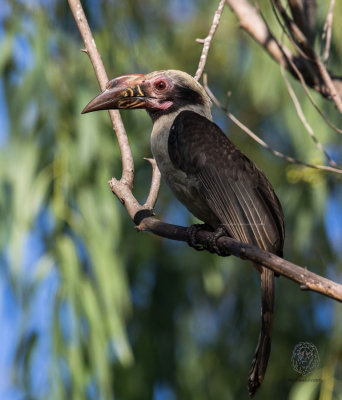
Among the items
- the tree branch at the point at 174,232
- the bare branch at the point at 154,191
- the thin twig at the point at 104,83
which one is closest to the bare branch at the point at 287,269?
the tree branch at the point at 174,232

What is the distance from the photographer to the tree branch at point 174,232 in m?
2.14

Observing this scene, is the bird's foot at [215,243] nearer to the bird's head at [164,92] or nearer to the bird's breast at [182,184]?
the bird's breast at [182,184]

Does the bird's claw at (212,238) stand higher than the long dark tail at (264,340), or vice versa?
the bird's claw at (212,238)

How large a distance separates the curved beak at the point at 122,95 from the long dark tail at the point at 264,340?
1.02 metres

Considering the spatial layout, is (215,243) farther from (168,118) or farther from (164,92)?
(164,92)

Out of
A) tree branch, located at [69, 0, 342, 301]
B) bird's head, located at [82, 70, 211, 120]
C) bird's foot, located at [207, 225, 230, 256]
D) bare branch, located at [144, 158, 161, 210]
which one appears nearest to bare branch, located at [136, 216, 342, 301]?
tree branch, located at [69, 0, 342, 301]

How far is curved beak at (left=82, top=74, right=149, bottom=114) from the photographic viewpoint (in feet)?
10.7

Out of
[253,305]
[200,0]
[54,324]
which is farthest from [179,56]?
[54,324]

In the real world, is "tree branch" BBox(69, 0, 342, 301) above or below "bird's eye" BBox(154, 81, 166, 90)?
below

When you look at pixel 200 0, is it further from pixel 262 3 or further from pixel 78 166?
pixel 78 166

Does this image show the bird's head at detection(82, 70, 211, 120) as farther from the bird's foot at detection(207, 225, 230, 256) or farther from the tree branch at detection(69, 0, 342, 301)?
the bird's foot at detection(207, 225, 230, 256)

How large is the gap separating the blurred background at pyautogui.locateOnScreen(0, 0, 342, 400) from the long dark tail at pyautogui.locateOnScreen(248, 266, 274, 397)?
3.58ft

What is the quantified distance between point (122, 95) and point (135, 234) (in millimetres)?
3002

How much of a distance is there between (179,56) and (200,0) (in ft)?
2.12
